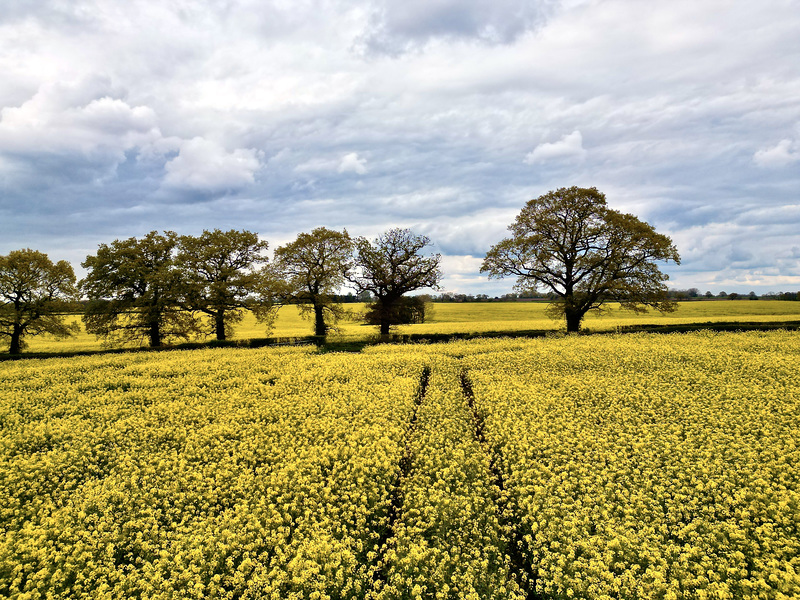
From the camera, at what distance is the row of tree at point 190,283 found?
33.1 metres

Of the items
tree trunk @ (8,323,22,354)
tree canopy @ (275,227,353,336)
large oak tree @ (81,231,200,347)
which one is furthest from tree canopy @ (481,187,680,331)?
tree trunk @ (8,323,22,354)

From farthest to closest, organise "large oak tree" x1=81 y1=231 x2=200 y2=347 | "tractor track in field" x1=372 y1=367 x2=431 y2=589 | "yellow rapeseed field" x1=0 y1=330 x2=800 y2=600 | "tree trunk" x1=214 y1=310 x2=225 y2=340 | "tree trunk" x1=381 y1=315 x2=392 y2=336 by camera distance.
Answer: "tree trunk" x1=214 y1=310 x2=225 y2=340, "tree trunk" x1=381 y1=315 x2=392 y2=336, "large oak tree" x1=81 y1=231 x2=200 y2=347, "tractor track in field" x1=372 y1=367 x2=431 y2=589, "yellow rapeseed field" x1=0 y1=330 x2=800 y2=600

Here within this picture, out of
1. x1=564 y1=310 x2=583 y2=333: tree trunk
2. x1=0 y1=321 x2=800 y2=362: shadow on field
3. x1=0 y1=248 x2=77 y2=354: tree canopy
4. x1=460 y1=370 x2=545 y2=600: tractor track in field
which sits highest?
x1=0 y1=248 x2=77 y2=354: tree canopy

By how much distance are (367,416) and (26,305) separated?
38865 mm

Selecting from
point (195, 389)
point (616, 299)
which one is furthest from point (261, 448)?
point (616, 299)

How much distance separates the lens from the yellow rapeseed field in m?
6.27

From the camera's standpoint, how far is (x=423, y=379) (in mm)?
19344

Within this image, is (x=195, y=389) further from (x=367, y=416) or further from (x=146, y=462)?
(x=367, y=416)

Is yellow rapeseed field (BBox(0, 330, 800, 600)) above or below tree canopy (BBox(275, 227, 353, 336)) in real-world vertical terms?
below

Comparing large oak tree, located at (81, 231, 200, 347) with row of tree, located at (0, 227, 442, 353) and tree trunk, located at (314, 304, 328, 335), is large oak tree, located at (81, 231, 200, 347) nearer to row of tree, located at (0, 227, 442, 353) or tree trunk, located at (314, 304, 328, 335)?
row of tree, located at (0, 227, 442, 353)

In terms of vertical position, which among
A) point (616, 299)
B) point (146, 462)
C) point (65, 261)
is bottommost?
point (146, 462)

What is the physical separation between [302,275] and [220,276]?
25.3 ft

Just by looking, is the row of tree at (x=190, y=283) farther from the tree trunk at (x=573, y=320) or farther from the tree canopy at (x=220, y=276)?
the tree trunk at (x=573, y=320)

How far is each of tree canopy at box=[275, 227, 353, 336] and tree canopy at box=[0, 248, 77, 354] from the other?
66.3 ft
